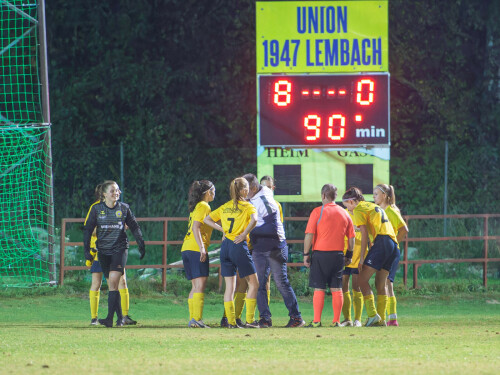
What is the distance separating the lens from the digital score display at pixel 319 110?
17.0 m

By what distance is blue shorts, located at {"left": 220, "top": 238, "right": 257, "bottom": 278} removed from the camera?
40.2ft

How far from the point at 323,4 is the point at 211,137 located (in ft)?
28.7

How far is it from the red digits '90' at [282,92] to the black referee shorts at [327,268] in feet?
16.1

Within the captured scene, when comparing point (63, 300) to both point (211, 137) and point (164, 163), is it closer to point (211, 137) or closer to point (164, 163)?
point (164, 163)

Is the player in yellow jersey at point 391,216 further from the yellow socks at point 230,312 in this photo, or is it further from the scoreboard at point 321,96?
the scoreboard at point 321,96

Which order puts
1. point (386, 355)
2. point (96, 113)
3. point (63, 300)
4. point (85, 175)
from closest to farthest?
point (386, 355), point (63, 300), point (85, 175), point (96, 113)

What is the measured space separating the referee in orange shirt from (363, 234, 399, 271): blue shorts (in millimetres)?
296

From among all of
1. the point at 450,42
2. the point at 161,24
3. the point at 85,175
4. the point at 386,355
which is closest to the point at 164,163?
the point at 85,175

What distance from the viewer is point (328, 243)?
12.4 m

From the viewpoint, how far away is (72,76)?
2562 centimetres

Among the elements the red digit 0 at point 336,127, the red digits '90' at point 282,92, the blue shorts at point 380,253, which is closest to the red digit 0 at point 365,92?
the red digit 0 at point 336,127

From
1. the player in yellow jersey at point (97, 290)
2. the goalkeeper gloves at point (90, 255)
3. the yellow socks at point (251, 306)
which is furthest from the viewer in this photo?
the player in yellow jersey at point (97, 290)

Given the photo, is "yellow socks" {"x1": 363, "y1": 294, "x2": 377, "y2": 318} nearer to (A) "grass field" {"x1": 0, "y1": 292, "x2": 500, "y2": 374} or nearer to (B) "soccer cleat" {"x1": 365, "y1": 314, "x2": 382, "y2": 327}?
(B) "soccer cleat" {"x1": 365, "y1": 314, "x2": 382, "y2": 327}

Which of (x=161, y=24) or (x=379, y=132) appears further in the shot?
(x=161, y=24)
